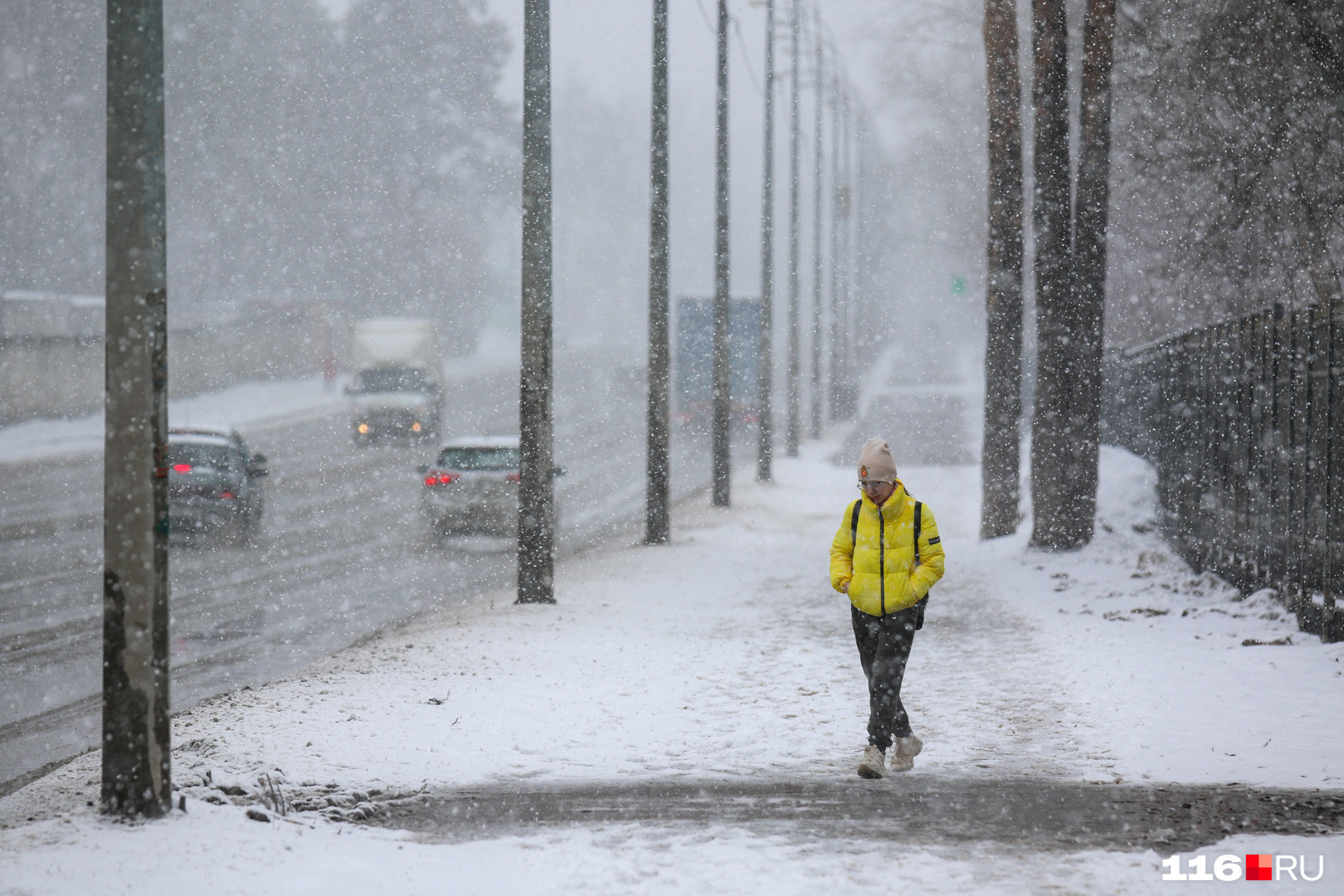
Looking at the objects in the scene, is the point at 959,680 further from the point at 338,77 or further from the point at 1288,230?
the point at 338,77

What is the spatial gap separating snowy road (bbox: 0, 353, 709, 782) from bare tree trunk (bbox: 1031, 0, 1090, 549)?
666cm

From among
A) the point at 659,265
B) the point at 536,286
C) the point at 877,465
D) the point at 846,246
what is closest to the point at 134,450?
the point at 877,465

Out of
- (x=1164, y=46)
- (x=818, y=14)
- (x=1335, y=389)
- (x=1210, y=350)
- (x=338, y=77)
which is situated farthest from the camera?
(x=338, y=77)

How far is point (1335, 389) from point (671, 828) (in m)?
6.10

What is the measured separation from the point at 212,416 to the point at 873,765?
1601 inches

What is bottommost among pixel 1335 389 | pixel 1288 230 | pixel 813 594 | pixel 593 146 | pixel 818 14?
pixel 813 594

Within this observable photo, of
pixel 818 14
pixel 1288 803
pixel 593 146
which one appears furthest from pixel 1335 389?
pixel 593 146

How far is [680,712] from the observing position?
28.0 feet

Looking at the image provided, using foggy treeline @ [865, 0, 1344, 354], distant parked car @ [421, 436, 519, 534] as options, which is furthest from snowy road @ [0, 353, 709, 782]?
foggy treeline @ [865, 0, 1344, 354]

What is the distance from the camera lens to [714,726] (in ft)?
26.8

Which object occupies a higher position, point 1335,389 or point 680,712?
point 1335,389

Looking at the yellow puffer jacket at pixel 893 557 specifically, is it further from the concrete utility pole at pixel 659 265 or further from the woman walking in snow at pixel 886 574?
the concrete utility pole at pixel 659 265

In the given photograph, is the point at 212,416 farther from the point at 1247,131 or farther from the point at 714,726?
the point at 714,726

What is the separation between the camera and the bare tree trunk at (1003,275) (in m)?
18.0
